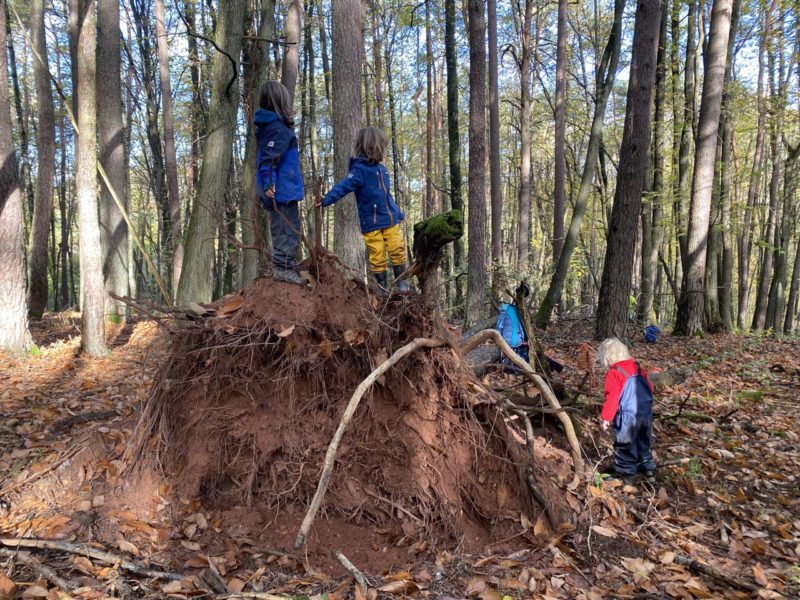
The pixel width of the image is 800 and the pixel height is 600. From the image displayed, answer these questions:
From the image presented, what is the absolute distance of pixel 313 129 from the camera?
1585 centimetres

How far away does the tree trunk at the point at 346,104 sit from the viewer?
5.29m

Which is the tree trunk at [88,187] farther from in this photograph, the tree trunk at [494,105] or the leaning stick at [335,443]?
the tree trunk at [494,105]

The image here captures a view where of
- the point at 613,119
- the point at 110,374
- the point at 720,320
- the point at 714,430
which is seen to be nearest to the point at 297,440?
the point at 110,374

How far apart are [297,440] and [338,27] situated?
4.47 metres

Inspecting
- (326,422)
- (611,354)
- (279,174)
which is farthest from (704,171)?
(326,422)

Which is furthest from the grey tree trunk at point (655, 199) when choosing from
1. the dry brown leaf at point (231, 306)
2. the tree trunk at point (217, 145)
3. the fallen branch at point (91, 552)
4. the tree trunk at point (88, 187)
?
the fallen branch at point (91, 552)

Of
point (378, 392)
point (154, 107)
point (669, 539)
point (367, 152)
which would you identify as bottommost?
point (669, 539)

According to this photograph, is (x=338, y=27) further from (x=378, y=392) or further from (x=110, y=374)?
(x=110, y=374)

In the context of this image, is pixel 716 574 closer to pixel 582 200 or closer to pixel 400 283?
pixel 400 283

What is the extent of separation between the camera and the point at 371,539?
3398 millimetres

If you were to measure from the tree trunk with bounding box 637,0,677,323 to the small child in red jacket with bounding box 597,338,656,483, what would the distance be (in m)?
8.86

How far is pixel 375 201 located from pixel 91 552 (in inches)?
134

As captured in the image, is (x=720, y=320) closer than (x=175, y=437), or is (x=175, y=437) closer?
(x=175, y=437)

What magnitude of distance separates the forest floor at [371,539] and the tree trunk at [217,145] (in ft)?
7.95
